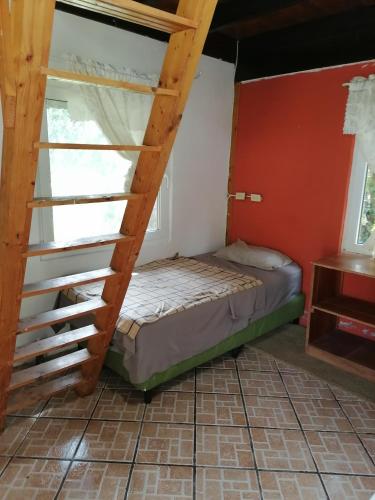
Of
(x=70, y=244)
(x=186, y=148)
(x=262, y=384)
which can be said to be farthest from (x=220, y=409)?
(x=186, y=148)

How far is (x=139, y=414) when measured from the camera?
2.25 metres

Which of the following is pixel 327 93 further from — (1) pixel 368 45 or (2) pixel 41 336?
(2) pixel 41 336

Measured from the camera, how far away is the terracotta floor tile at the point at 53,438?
1.95m

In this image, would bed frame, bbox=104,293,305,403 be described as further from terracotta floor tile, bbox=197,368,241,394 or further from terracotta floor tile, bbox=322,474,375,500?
terracotta floor tile, bbox=322,474,375,500

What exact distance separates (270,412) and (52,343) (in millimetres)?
1346

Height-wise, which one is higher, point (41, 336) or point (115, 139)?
point (115, 139)

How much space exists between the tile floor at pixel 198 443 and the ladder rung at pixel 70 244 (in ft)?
3.59

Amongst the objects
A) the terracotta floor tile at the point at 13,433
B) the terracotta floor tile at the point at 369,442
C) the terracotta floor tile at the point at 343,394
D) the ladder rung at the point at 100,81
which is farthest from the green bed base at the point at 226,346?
the ladder rung at the point at 100,81

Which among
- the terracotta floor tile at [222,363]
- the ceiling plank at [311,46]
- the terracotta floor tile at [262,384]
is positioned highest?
the ceiling plank at [311,46]

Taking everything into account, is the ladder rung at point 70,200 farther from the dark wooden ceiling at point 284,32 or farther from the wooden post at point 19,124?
the dark wooden ceiling at point 284,32

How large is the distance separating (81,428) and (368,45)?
315cm

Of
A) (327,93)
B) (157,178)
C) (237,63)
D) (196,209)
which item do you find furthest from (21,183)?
(237,63)

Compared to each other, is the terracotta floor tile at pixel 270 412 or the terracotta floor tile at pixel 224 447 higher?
the terracotta floor tile at pixel 270 412

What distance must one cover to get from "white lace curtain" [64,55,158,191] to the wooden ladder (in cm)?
115
